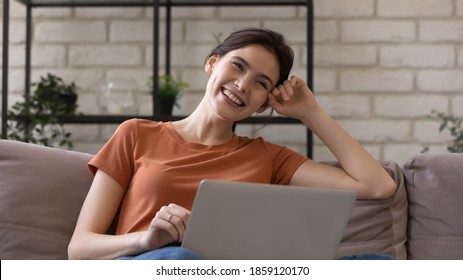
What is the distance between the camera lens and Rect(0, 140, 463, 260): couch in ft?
6.15

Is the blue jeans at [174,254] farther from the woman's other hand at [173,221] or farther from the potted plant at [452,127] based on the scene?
the potted plant at [452,127]

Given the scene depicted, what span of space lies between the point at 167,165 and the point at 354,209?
51 centimetres

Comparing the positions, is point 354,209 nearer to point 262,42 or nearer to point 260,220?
point 262,42

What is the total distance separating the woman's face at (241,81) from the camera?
1920 mm

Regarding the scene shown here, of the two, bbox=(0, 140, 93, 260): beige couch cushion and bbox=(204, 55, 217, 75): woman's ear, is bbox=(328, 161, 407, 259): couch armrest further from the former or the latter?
bbox=(0, 140, 93, 260): beige couch cushion

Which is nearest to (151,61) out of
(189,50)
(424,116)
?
(189,50)

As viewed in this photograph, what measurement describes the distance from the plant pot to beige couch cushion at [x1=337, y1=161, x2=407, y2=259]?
1.39m

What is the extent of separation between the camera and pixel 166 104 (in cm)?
325

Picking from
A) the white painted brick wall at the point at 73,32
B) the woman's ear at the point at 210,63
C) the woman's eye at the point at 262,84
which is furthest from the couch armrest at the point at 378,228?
the white painted brick wall at the point at 73,32

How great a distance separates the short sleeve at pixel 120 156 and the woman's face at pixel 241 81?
0.22 m

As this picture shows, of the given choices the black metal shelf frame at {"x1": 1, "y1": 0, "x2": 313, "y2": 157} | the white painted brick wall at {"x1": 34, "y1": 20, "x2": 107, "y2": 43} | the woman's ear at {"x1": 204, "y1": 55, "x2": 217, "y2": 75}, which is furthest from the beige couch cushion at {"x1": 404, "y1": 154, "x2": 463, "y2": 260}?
the white painted brick wall at {"x1": 34, "y1": 20, "x2": 107, "y2": 43}

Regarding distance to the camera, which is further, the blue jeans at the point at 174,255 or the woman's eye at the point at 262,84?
the woman's eye at the point at 262,84

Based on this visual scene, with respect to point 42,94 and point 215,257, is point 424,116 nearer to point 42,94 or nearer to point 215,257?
point 42,94
